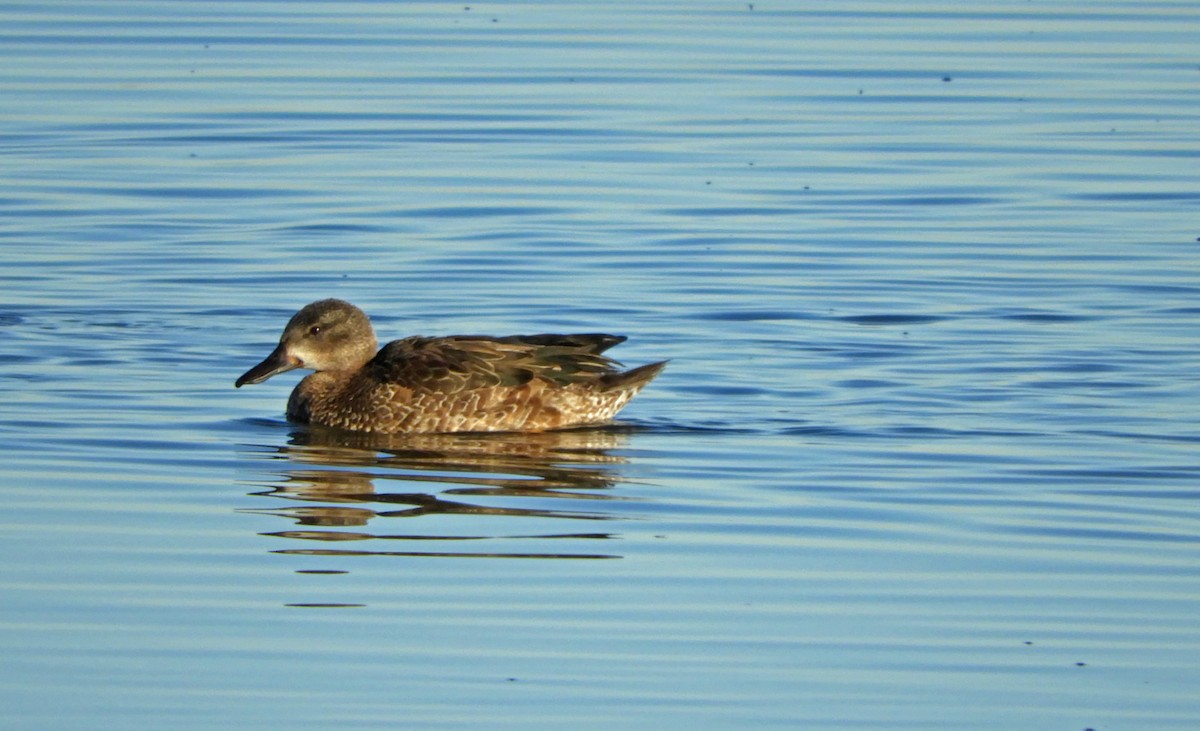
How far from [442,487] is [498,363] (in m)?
1.61

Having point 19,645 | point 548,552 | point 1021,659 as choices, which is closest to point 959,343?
point 548,552

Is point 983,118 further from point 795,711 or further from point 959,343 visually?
point 795,711

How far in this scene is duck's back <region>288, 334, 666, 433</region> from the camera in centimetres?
1137

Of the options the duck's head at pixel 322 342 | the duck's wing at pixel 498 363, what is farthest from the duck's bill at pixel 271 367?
the duck's wing at pixel 498 363

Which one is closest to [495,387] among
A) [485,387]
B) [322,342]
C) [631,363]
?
[485,387]

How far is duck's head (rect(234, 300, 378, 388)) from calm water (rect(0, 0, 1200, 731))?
33 centimetres

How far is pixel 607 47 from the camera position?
922 inches

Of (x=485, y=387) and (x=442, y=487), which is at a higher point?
(x=485, y=387)

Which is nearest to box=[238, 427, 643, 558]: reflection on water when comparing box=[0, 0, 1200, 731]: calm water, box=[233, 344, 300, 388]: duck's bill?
box=[0, 0, 1200, 731]: calm water

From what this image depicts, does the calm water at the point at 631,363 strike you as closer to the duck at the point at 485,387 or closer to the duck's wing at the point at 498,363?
the duck at the point at 485,387

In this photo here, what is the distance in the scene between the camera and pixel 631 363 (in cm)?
1230

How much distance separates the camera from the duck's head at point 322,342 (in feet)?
38.4

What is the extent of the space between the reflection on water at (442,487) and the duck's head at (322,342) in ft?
1.35

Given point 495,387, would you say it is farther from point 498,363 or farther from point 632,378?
point 632,378
